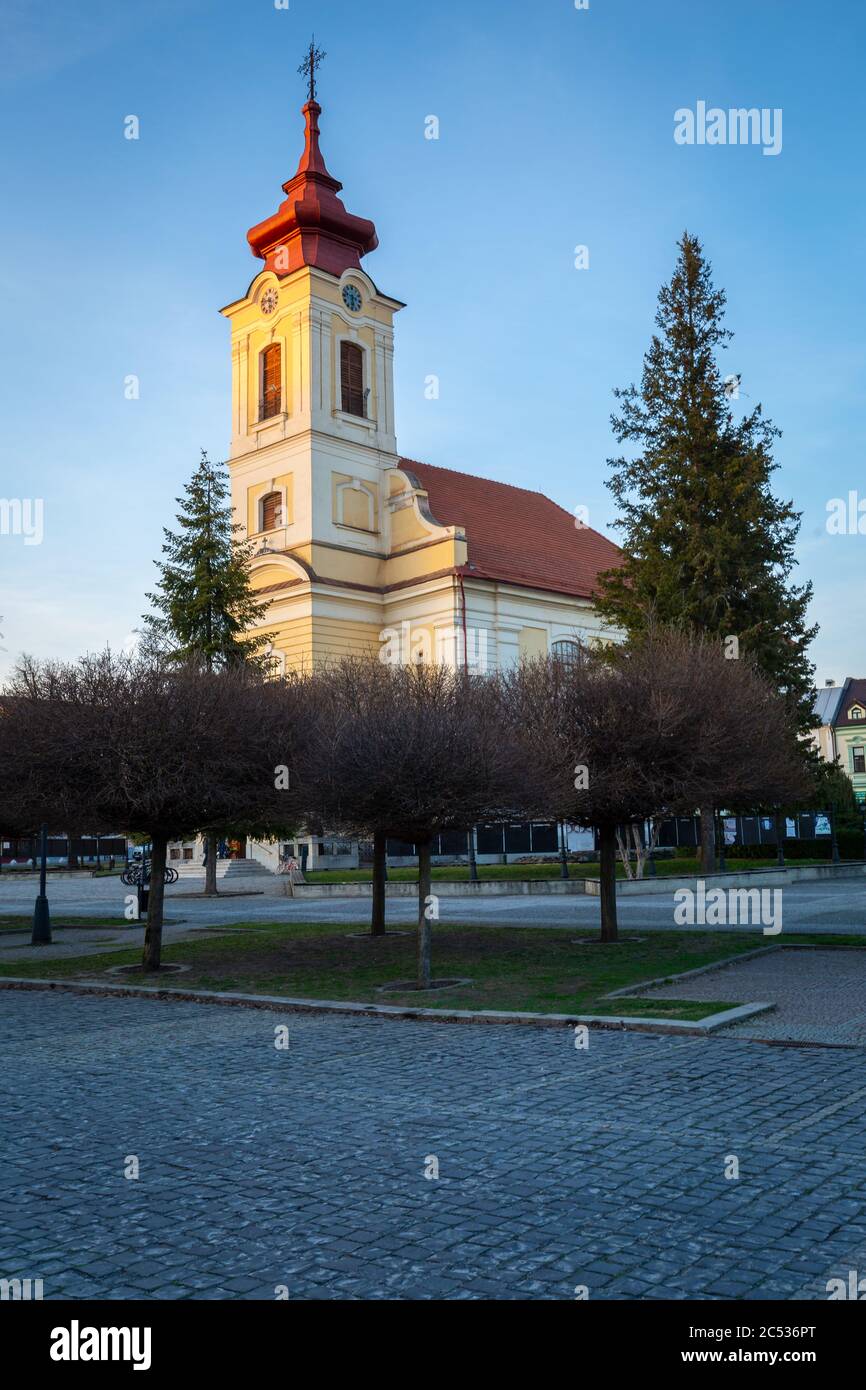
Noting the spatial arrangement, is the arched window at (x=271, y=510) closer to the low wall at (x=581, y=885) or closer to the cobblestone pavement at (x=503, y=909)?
the cobblestone pavement at (x=503, y=909)

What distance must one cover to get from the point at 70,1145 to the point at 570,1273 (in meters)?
3.72

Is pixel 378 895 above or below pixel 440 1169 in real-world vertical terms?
above

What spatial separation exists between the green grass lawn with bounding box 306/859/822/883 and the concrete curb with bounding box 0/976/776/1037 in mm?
17766

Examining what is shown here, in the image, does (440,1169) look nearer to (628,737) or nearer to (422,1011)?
(422,1011)

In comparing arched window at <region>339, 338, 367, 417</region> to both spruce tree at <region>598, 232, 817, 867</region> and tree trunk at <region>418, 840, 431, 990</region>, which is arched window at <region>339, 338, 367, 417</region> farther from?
tree trunk at <region>418, 840, 431, 990</region>

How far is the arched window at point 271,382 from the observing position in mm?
53875

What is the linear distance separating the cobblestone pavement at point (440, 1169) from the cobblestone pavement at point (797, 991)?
86 cm

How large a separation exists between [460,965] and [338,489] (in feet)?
130

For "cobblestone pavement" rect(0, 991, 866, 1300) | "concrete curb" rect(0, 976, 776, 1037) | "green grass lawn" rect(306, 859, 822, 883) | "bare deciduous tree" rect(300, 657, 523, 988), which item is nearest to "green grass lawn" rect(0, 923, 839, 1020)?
"concrete curb" rect(0, 976, 776, 1037)

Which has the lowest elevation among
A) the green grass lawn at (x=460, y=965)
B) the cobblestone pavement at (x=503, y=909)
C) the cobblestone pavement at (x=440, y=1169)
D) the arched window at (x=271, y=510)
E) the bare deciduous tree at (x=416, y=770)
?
the cobblestone pavement at (x=503, y=909)

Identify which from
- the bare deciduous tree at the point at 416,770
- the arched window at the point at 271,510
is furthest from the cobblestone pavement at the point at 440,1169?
the arched window at the point at 271,510

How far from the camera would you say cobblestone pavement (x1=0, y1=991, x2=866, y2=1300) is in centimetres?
487

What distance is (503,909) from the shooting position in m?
26.2

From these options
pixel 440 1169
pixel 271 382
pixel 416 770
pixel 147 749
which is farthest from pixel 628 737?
pixel 271 382
